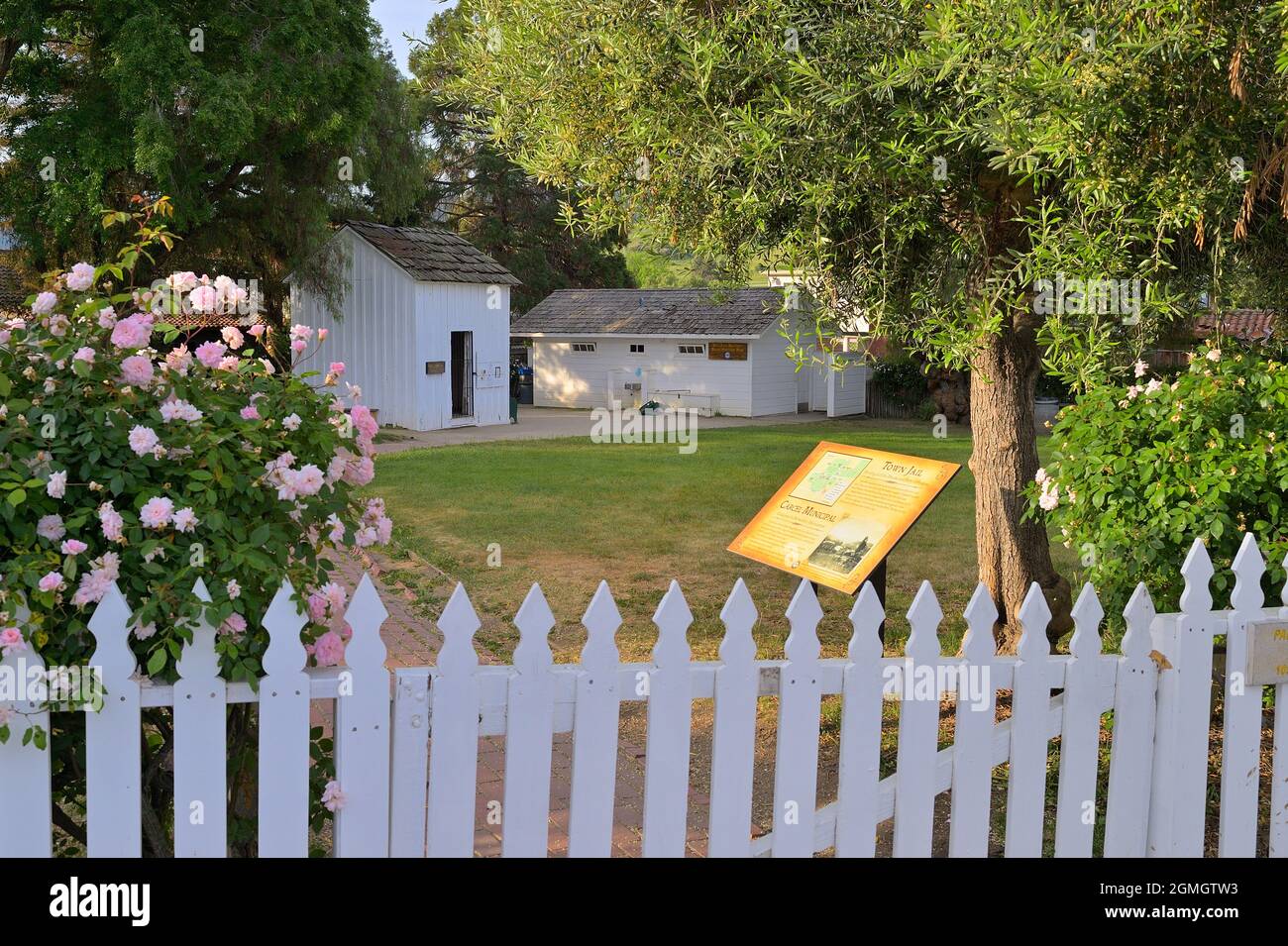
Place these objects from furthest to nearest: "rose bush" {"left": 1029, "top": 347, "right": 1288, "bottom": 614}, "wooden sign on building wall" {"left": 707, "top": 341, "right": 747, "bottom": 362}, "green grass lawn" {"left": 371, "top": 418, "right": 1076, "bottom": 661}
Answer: "wooden sign on building wall" {"left": 707, "top": 341, "right": 747, "bottom": 362}
"green grass lawn" {"left": 371, "top": 418, "right": 1076, "bottom": 661}
"rose bush" {"left": 1029, "top": 347, "right": 1288, "bottom": 614}

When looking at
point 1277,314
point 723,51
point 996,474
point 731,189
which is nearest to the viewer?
point 723,51

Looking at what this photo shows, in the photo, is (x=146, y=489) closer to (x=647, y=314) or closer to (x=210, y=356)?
(x=210, y=356)

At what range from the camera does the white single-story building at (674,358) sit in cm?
3122

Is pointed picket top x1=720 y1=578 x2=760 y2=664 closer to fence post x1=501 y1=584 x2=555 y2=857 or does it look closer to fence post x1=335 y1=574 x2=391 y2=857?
fence post x1=501 y1=584 x2=555 y2=857

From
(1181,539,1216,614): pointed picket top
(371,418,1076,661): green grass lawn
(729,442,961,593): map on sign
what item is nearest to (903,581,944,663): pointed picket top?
(1181,539,1216,614): pointed picket top

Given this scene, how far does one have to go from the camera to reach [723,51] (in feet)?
16.7

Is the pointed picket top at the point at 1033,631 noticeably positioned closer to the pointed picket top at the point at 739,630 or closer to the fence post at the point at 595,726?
the pointed picket top at the point at 739,630

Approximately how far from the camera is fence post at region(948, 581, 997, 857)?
3.38 metres

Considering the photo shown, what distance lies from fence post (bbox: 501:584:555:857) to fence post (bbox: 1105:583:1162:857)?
70.6 inches

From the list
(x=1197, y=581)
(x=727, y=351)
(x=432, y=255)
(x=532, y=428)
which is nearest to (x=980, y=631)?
(x=1197, y=581)
